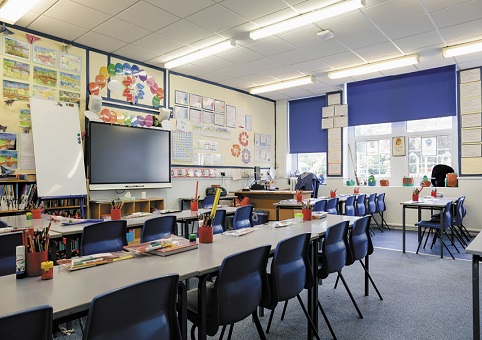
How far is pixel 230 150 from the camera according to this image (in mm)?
7875

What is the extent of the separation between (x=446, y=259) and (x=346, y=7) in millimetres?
3693

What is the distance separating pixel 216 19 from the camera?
176 inches

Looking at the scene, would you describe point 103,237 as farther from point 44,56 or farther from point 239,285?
point 44,56

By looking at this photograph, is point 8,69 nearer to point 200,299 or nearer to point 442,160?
point 200,299

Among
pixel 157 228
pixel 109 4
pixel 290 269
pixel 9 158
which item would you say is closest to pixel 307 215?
pixel 290 269

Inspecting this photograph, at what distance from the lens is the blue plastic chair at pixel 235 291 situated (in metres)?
1.69

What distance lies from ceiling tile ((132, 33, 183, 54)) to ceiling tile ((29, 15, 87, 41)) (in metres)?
0.83

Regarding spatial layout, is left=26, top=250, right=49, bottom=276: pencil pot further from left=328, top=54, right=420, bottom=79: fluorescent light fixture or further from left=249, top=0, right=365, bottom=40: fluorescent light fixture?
left=328, top=54, right=420, bottom=79: fluorescent light fixture

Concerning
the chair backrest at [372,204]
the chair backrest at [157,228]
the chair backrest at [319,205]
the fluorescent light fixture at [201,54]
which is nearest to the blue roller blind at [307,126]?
the chair backrest at [372,204]

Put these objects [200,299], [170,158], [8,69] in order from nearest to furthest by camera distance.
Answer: [200,299] → [8,69] → [170,158]

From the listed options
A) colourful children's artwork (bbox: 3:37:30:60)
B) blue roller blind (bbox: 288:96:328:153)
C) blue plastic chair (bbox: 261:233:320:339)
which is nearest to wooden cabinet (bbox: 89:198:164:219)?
colourful children's artwork (bbox: 3:37:30:60)

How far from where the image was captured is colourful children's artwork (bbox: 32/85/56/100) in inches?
188

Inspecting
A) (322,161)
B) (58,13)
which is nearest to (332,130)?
(322,161)

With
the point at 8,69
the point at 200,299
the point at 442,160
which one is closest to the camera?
the point at 200,299
